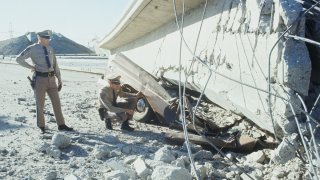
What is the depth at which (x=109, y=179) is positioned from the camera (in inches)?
169

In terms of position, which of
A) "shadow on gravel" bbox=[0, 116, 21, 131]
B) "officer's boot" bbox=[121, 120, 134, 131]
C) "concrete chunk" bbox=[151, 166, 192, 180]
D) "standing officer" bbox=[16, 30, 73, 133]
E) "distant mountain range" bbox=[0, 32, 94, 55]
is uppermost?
"standing officer" bbox=[16, 30, 73, 133]

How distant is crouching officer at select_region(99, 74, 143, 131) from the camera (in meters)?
7.08

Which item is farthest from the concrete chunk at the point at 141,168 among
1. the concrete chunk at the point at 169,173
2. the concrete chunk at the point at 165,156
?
the concrete chunk at the point at 165,156

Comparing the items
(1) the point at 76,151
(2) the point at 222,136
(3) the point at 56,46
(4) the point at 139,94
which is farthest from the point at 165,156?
(3) the point at 56,46

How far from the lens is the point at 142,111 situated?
26.0ft

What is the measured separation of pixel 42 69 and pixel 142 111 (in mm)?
2003

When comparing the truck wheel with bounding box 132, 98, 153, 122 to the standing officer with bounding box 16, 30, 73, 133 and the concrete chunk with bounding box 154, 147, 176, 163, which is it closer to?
the standing officer with bounding box 16, 30, 73, 133

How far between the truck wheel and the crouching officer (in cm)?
33

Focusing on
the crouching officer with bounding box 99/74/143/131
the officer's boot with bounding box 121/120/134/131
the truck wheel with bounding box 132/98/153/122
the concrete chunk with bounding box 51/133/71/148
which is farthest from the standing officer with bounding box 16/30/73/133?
the truck wheel with bounding box 132/98/153/122

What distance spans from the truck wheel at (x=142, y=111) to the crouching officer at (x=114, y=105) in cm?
33

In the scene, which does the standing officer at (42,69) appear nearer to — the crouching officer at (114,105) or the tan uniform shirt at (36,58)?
the tan uniform shirt at (36,58)

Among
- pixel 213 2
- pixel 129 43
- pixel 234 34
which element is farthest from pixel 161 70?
pixel 129 43

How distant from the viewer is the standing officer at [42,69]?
6.67 metres

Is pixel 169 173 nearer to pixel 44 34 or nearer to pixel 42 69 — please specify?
pixel 42 69
